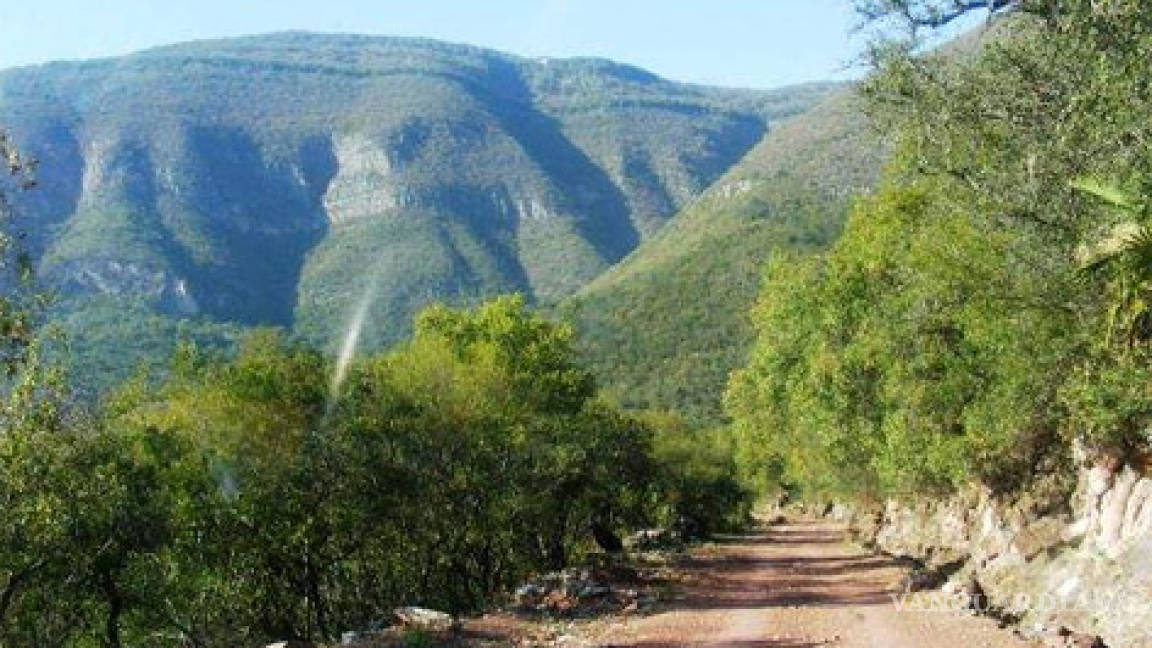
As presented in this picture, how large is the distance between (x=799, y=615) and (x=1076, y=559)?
745 cm

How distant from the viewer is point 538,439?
45.4 meters

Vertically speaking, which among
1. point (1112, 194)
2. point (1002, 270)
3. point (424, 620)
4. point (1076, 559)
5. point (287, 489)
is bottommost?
point (424, 620)

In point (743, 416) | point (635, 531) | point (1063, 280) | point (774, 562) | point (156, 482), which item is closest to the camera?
point (1063, 280)

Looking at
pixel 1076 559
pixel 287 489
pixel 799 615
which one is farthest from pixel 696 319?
pixel 1076 559

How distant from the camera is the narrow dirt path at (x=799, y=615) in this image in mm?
25547

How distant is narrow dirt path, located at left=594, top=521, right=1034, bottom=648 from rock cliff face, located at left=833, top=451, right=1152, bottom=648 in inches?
61.8

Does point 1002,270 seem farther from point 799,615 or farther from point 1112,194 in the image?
point 1112,194

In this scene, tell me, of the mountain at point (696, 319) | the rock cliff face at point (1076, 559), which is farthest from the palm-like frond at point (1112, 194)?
the mountain at point (696, 319)

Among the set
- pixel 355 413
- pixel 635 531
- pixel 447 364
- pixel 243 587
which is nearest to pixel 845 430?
pixel 447 364

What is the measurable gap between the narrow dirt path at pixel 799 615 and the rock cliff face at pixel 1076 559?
5.15 ft

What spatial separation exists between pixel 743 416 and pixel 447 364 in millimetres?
35389

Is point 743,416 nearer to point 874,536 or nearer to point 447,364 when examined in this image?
point 874,536

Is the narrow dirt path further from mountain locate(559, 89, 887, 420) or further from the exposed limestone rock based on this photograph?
mountain locate(559, 89, 887, 420)

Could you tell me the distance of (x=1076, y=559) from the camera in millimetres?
27719
